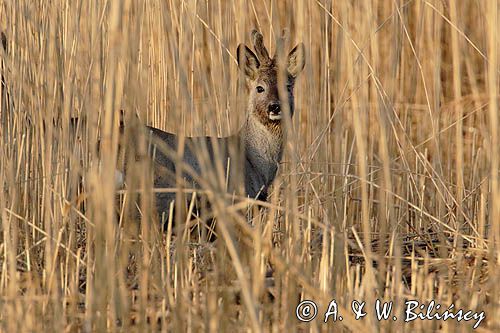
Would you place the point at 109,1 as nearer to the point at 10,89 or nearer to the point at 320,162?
the point at 10,89

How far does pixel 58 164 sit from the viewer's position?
386 centimetres

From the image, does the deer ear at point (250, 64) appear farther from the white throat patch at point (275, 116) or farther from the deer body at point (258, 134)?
the white throat patch at point (275, 116)

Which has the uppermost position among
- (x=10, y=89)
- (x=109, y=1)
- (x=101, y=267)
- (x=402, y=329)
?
(x=109, y=1)

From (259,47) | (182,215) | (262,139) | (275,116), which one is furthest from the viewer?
(262,139)

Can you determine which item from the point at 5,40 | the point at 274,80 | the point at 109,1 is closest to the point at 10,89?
the point at 5,40

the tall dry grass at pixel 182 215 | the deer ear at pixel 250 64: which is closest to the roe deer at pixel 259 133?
the deer ear at pixel 250 64

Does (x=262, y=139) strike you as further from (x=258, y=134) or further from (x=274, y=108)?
(x=274, y=108)

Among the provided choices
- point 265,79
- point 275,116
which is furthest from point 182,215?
point 265,79

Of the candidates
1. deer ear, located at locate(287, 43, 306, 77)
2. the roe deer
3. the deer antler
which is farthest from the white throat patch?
the deer antler

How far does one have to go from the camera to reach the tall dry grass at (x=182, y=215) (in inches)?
109

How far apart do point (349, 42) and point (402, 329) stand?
1.22 metres

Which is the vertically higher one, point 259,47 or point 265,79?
point 259,47

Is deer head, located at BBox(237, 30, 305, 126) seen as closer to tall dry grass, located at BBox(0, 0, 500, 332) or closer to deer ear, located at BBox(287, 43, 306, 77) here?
deer ear, located at BBox(287, 43, 306, 77)

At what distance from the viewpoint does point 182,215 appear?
3.37m
